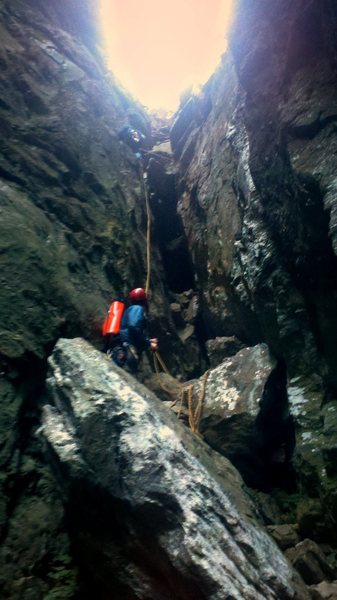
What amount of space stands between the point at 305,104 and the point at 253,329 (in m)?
4.41

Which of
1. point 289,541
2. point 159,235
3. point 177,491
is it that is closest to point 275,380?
point 289,541

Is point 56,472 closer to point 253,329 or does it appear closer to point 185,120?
Result: point 253,329

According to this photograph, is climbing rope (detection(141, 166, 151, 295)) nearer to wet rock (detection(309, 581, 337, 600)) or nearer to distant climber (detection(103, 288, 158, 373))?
distant climber (detection(103, 288, 158, 373))

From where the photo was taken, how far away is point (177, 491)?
4113mm

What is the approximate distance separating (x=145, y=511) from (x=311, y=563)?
99.0 inches

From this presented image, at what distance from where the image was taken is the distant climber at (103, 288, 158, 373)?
6.88 m

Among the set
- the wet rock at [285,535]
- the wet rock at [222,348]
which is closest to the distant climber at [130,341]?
the wet rock at [222,348]

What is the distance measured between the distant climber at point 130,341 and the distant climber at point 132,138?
24.2ft

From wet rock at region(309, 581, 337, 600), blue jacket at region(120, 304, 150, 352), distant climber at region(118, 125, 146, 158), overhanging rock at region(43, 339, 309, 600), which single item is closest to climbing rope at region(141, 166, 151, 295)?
distant climber at region(118, 125, 146, 158)

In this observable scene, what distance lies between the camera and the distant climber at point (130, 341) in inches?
271

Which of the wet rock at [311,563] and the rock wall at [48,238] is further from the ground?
the rock wall at [48,238]

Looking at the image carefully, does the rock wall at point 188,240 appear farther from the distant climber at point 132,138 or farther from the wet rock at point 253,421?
the distant climber at point 132,138

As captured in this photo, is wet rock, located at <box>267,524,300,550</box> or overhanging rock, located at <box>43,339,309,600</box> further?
wet rock, located at <box>267,524,300,550</box>

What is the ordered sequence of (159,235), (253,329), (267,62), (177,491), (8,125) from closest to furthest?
(177,491), (267,62), (8,125), (253,329), (159,235)
